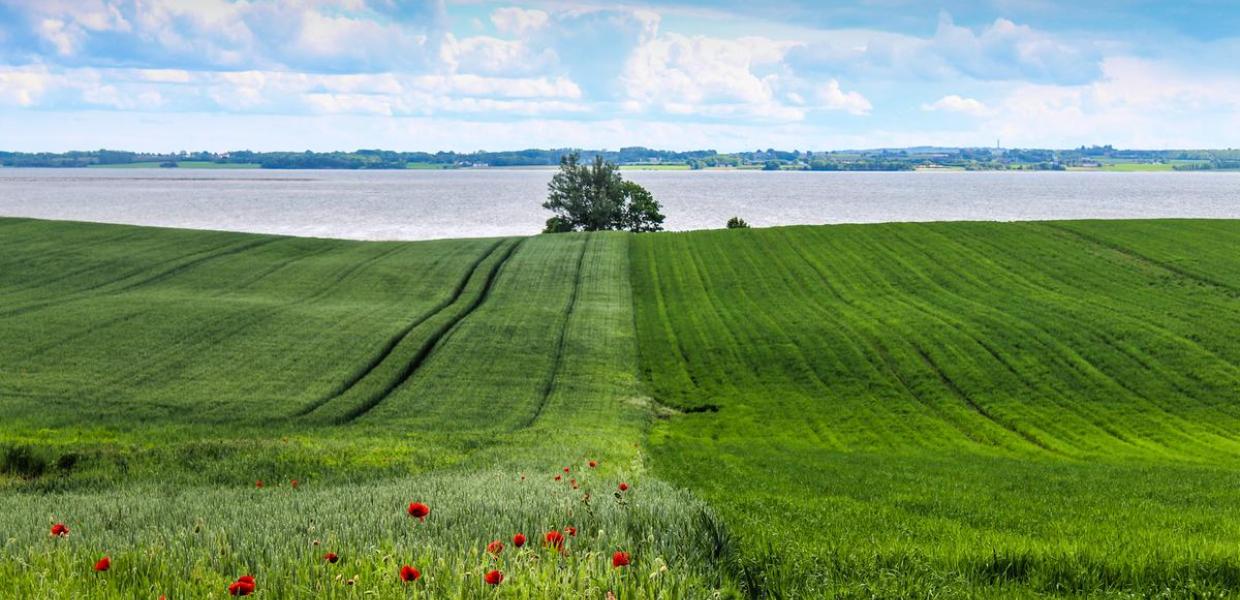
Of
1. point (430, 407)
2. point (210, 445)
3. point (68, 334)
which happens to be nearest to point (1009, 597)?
point (210, 445)

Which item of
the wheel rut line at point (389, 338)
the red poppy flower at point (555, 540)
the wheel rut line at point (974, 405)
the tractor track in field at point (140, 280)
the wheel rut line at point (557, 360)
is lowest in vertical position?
the wheel rut line at point (974, 405)

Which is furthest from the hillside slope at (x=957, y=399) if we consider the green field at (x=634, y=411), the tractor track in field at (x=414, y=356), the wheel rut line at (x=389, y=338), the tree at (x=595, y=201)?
the tree at (x=595, y=201)

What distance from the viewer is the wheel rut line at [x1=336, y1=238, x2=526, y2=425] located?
1358 inches

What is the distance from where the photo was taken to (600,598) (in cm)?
750

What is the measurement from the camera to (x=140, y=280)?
207 feet

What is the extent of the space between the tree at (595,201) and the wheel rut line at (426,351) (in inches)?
1998

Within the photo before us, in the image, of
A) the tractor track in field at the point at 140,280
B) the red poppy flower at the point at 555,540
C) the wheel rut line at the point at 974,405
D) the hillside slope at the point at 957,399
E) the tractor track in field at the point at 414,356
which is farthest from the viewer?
the tractor track in field at the point at 140,280

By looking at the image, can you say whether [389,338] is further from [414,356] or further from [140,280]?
[140,280]

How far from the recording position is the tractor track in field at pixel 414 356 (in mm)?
34622

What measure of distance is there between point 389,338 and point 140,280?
26.6 metres

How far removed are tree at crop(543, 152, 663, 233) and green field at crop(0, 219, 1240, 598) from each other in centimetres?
3181

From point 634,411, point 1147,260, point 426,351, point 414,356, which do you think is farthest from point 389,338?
point 1147,260

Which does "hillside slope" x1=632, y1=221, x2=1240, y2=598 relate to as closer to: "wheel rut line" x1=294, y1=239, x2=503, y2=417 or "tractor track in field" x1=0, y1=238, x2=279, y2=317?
"wheel rut line" x1=294, y1=239, x2=503, y2=417

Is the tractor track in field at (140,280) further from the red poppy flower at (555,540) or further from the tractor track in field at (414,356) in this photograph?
the red poppy flower at (555,540)
